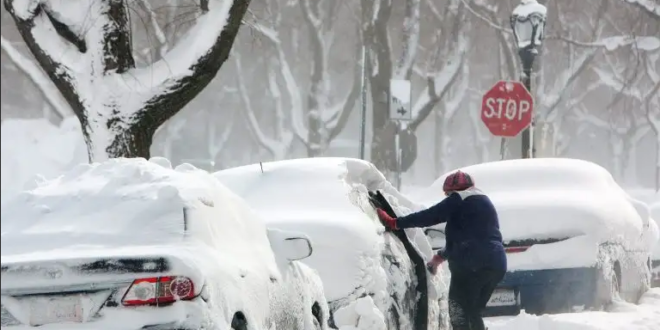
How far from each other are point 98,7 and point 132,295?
6.79m

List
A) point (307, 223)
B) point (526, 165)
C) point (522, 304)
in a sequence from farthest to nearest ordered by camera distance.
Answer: point (526, 165), point (522, 304), point (307, 223)

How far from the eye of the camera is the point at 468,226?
25.2 feet

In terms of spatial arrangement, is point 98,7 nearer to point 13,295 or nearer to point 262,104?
point 13,295

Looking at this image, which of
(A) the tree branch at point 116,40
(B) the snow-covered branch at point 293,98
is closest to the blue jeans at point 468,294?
(A) the tree branch at point 116,40

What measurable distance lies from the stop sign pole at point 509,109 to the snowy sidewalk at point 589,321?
5566mm

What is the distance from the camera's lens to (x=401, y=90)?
49.5 feet

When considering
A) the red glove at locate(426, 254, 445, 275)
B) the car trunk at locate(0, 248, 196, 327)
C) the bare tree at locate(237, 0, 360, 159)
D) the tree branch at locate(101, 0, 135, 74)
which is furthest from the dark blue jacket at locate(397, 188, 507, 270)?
the bare tree at locate(237, 0, 360, 159)

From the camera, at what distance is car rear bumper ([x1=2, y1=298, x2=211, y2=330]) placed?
406cm

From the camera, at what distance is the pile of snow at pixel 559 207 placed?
893 centimetres

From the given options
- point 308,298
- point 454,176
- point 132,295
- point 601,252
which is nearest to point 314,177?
point 454,176

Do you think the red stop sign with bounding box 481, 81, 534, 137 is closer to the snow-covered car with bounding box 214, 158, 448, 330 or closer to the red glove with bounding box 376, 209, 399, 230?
the snow-covered car with bounding box 214, 158, 448, 330

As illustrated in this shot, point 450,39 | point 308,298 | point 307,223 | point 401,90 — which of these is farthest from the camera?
point 450,39

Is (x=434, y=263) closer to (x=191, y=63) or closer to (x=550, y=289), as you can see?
(x=550, y=289)

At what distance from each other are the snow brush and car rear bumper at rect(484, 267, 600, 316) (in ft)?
4.51
